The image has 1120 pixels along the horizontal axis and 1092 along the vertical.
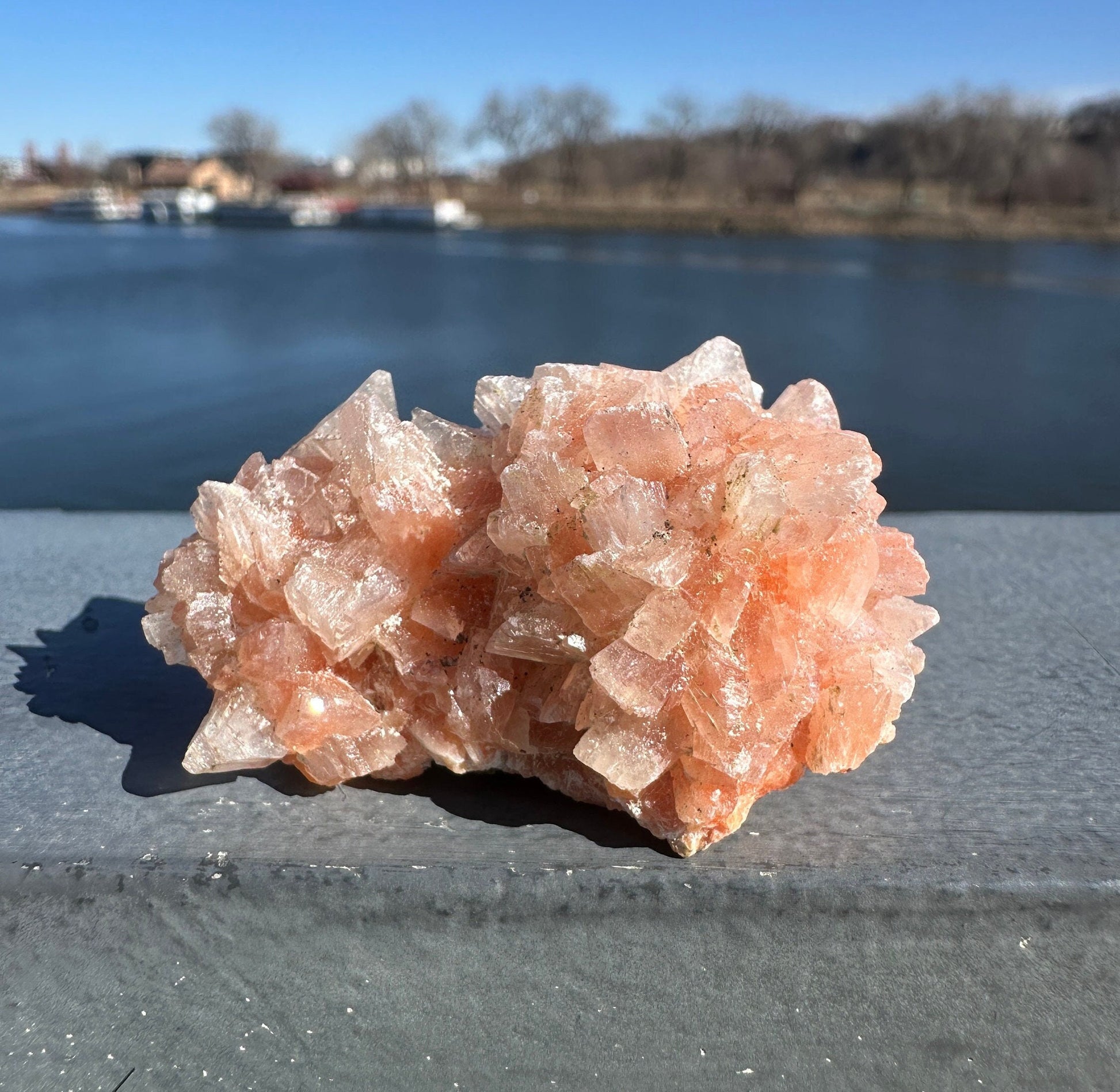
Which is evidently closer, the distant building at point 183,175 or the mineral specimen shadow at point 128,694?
the mineral specimen shadow at point 128,694

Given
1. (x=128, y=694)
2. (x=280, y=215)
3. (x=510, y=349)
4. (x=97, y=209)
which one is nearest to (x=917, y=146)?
(x=280, y=215)

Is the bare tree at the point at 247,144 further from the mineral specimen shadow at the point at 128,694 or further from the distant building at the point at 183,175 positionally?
the mineral specimen shadow at the point at 128,694

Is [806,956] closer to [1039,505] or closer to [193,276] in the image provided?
[1039,505]

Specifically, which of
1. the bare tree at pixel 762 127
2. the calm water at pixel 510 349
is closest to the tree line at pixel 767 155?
the bare tree at pixel 762 127

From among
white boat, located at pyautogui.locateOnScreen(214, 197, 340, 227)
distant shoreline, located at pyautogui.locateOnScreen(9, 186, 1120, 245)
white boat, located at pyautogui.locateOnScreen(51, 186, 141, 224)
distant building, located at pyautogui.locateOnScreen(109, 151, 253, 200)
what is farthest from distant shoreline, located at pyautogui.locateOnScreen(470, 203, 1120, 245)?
distant building, located at pyautogui.locateOnScreen(109, 151, 253, 200)

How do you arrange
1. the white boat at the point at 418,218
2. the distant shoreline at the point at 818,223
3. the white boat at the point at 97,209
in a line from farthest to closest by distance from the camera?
1. the white boat at the point at 97,209
2. the white boat at the point at 418,218
3. the distant shoreline at the point at 818,223

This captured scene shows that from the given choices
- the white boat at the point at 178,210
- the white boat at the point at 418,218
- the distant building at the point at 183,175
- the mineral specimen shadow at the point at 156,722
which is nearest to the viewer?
the mineral specimen shadow at the point at 156,722

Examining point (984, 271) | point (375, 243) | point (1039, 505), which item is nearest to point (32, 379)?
point (1039, 505)

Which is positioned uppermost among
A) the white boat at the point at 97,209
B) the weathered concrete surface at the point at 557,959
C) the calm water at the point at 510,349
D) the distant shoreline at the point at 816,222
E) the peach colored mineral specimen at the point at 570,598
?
the peach colored mineral specimen at the point at 570,598
